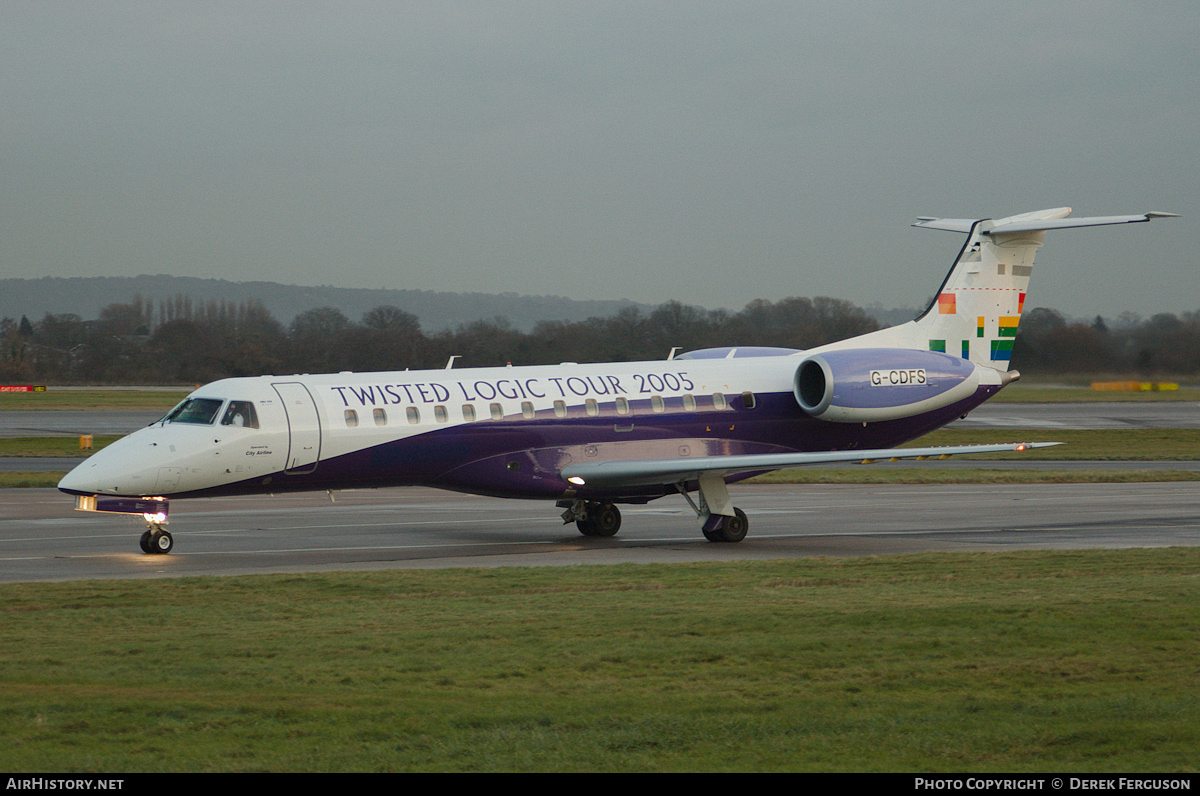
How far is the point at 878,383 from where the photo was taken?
85.9 ft

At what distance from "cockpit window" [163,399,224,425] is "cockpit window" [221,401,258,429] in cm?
23

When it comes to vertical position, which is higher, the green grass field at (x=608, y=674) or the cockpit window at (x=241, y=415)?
the cockpit window at (x=241, y=415)

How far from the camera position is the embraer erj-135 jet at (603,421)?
2131cm

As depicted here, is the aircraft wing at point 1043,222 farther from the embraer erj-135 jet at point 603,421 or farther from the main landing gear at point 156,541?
the main landing gear at point 156,541

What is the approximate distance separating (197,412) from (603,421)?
7419mm

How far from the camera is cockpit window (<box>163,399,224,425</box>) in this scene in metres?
21.5

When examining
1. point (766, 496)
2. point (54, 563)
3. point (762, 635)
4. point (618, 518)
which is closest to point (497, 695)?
point (762, 635)

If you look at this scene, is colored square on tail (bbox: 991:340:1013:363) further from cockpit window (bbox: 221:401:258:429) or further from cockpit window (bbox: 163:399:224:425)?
cockpit window (bbox: 163:399:224:425)

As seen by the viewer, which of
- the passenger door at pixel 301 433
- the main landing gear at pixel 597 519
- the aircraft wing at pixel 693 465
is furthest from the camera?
the main landing gear at pixel 597 519

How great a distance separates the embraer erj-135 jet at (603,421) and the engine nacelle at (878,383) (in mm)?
36

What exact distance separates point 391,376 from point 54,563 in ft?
21.5

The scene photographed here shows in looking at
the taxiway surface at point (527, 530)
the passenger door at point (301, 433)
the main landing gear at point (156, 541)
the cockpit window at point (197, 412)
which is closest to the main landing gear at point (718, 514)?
the taxiway surface at point (527, 530)

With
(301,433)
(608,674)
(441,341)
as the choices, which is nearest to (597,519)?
(301,433)
